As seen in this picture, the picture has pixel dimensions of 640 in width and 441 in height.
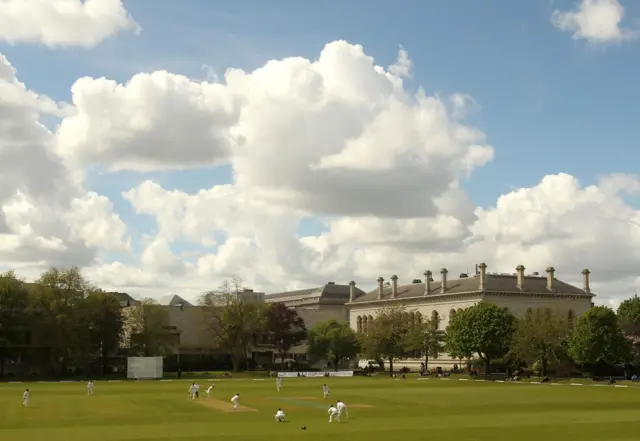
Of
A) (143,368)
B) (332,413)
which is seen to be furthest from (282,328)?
(332,413)

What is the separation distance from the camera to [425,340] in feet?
432

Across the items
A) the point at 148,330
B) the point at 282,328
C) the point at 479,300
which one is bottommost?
the point at 148,330

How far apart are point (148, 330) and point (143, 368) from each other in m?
15.1

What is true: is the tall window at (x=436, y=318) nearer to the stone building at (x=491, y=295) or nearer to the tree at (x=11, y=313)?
the stone building at (x=491, y=295)

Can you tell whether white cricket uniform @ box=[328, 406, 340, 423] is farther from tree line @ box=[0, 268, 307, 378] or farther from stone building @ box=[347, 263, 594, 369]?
stone building @ box=[347, 263, 594, 369]

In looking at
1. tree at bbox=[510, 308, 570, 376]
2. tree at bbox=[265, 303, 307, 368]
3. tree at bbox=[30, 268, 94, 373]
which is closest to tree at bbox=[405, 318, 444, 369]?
tree at bbox=[510, 308, 570, 376]

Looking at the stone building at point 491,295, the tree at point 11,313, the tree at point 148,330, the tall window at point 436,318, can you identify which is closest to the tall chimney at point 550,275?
the stone building at point 491,295

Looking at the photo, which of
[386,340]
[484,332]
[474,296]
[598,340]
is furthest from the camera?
[474,296]

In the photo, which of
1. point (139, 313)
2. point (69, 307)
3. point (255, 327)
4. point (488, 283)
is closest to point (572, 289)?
point (488, 283)

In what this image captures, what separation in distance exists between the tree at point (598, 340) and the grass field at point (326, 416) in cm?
1622

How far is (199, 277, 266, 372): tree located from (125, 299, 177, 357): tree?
10.5 metres

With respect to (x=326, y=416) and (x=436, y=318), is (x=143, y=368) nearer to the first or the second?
(x=436, y=318)

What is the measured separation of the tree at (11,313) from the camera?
116875 millimetres

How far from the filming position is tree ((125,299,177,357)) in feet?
435
